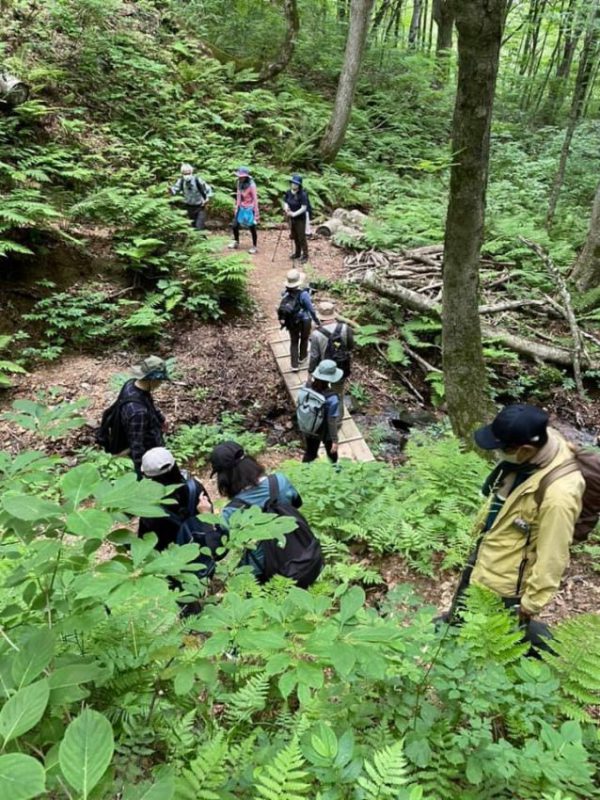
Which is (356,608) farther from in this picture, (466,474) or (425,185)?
(425,185)

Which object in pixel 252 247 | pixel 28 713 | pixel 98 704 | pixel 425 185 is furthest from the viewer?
pixel 425 185

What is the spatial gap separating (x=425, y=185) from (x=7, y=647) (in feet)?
57.9

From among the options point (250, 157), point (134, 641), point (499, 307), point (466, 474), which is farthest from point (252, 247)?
point (134, 641)

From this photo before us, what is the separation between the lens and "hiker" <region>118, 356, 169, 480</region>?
496 cm

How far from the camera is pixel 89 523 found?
141 centimetres

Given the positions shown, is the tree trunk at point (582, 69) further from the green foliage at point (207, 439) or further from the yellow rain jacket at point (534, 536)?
the yellow rain jacket at point (534, 536)

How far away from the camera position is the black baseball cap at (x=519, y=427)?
8.95 feet

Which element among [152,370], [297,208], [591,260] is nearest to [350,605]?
[152,370]

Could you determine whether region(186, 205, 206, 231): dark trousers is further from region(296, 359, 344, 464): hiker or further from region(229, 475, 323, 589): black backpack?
region(229, 475, 323, 589): black backpack

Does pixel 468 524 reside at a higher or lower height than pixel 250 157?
lower

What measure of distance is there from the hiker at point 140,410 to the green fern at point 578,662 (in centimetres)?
374

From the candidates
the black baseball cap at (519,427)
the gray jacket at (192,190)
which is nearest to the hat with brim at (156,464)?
the black baseball cap at (519,427)

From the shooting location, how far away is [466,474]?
5.63m

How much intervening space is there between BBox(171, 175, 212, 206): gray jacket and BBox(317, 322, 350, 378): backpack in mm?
5933
